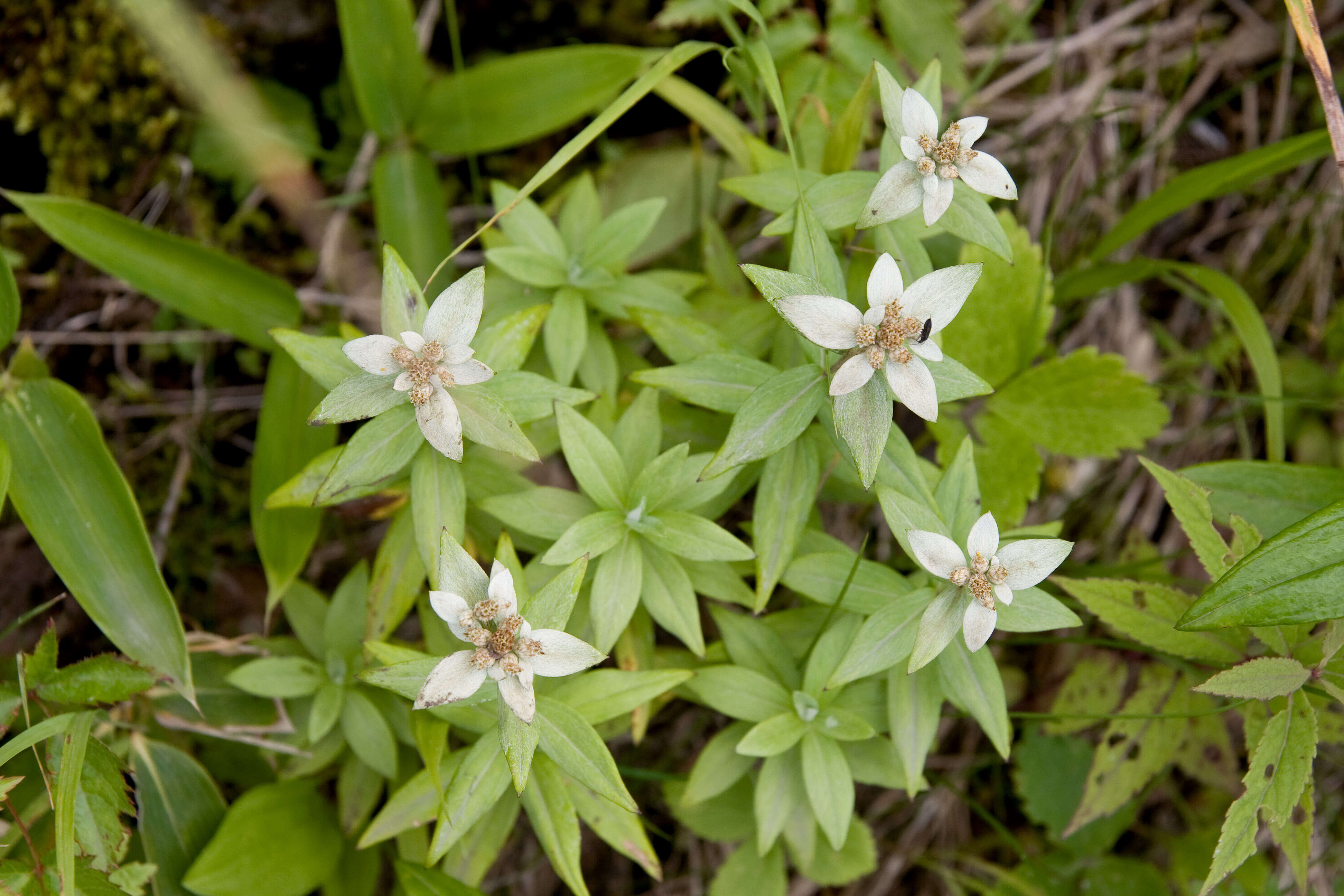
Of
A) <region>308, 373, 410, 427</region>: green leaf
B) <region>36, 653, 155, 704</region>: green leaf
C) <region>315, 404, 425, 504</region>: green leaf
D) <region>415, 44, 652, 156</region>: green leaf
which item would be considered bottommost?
<region>36, 653, 155, 704</region>: green leaf

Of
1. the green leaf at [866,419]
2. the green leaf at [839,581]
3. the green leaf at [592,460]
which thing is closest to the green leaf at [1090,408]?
the green leaf at [839,581]

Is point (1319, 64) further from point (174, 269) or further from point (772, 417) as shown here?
point (174, 269)

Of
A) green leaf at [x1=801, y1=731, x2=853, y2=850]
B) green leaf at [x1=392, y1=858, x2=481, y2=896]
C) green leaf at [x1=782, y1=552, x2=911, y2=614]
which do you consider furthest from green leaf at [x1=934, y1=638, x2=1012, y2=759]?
green leaf at [x1=392, y1=858, x2=481, y2=896]

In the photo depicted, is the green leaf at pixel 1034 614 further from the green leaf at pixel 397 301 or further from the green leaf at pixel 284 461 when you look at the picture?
the green leaf at pixel 284 461

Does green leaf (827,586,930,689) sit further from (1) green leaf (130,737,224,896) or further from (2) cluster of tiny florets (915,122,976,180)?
(1) green leaf (130,737,224,896)

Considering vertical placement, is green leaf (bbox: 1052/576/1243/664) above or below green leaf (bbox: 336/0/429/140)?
below

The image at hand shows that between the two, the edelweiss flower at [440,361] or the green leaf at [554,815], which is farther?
the green leaf at [554,815]

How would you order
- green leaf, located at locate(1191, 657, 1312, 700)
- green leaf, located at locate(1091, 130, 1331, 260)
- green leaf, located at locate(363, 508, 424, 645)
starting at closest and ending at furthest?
green leaf, located at locate(1191, 657, 1312, 700) < green leaf, located at locate(363, 508, 424, 645) < green leaf, located at locate(1091, 130, 1331, 260)

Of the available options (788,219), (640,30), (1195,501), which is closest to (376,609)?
(788,219)
